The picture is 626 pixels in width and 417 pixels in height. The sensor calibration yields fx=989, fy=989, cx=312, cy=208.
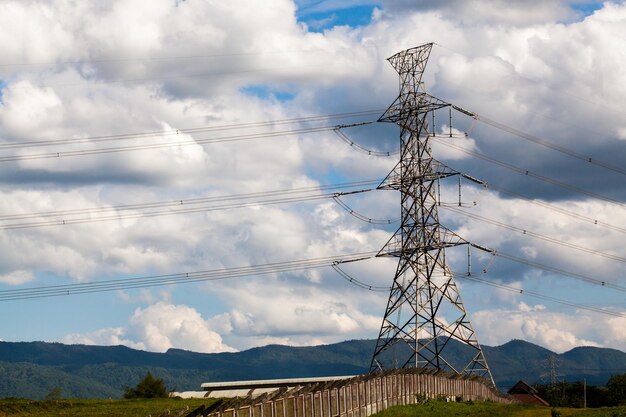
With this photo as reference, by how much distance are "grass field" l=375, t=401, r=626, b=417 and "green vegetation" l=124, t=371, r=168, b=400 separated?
64.3 meters

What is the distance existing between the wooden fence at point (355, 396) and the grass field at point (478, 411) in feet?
5.37

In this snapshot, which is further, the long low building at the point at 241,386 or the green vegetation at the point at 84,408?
the long low building at the point at 241,386

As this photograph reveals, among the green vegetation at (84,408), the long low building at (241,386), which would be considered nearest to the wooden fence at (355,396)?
the green vegetation at (84,408)

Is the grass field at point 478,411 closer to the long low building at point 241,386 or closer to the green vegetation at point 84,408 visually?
the green vegetation at point 84,408

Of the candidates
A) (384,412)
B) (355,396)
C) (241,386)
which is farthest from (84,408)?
(355,396)

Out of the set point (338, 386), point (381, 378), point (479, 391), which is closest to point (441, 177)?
point (479, 391)

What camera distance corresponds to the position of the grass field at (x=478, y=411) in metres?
69.5

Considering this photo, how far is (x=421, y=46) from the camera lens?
108 m

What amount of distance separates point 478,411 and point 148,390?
7305 cm

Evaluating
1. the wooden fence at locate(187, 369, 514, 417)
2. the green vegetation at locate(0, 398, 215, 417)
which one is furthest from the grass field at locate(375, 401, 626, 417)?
the green vegetation at locate(0, 398, 215, 417)

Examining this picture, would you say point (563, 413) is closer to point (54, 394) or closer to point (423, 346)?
point (423, 346)

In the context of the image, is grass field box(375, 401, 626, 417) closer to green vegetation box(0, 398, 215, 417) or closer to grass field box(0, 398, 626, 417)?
grass field box(0, 398, 626, 417)

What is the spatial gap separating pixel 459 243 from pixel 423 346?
1145 cm

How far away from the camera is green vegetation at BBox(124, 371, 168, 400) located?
135 meters
